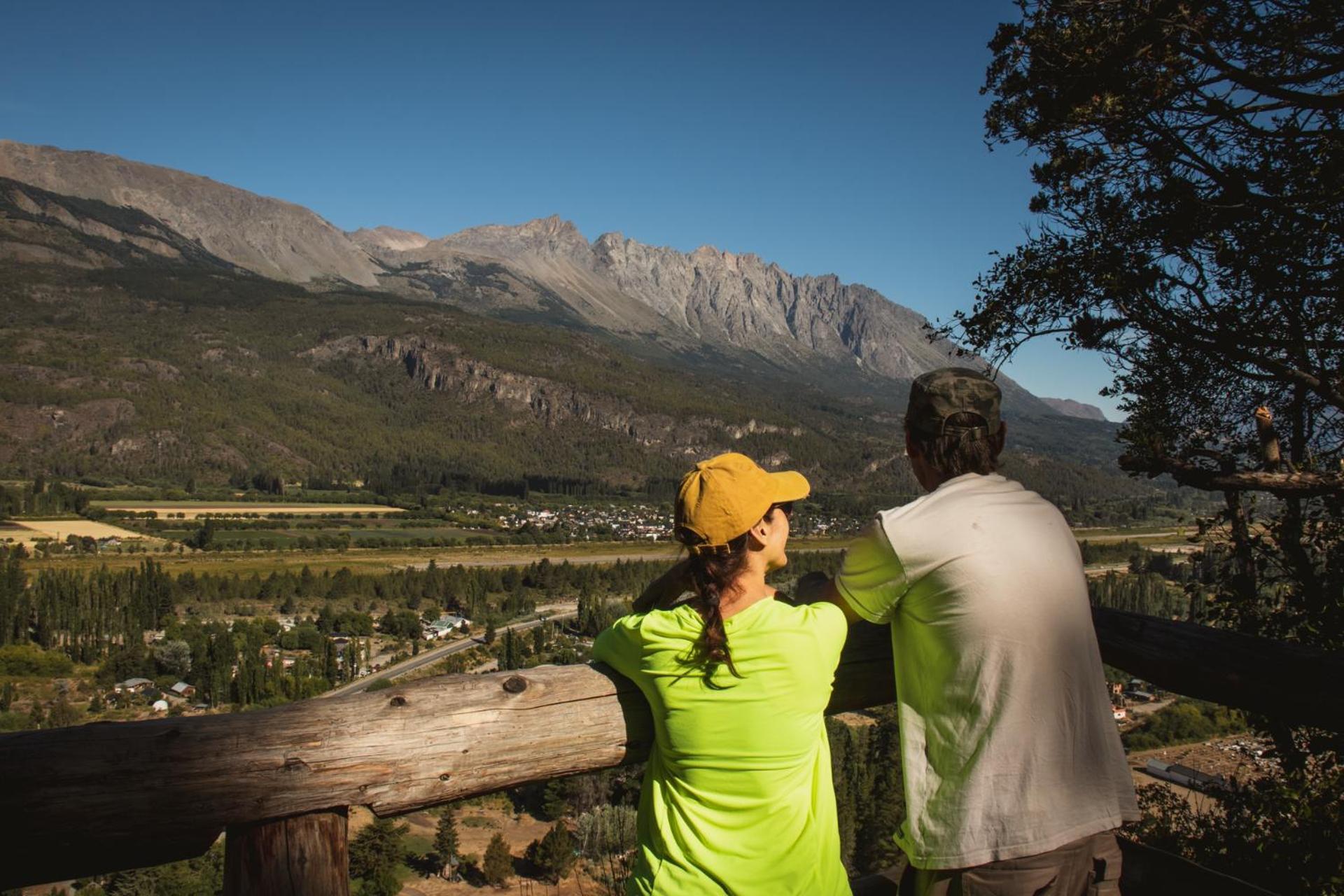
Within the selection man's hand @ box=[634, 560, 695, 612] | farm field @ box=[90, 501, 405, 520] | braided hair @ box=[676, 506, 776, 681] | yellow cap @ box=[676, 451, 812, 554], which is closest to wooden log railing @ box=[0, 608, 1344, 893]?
man's hand @ box=[634, 560, 695, 612]

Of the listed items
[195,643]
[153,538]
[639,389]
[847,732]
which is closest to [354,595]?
[195,643]

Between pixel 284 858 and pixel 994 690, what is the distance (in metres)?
1.83

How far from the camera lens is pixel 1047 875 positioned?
7.04ft

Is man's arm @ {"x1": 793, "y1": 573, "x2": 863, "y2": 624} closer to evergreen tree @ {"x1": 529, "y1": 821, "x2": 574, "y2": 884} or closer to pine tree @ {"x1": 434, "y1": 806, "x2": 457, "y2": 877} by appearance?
evergreen tree @ {"x1": 529, "y1": 821, "x2": 574, "y2": 884}

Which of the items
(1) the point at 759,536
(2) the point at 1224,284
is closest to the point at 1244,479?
(2) the point at 1224,284

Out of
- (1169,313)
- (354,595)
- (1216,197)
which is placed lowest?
(354,595)

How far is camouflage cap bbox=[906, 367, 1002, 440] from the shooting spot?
2.28 m

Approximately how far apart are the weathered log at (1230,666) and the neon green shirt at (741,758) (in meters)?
1.43

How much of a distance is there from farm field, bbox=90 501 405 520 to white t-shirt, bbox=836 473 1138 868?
114124mm

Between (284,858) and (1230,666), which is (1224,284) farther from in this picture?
(284,858)

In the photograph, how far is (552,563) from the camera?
84500 millimetres

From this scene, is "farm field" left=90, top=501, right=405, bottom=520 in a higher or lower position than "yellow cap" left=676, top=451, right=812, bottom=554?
lower

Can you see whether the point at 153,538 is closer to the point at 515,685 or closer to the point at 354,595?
the point at 354,595

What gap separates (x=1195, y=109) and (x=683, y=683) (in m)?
5.29
